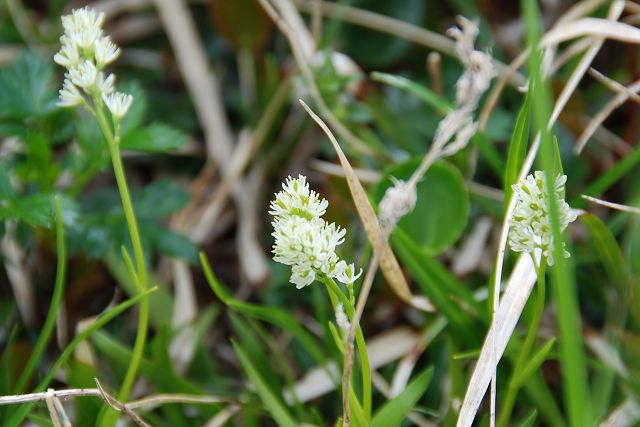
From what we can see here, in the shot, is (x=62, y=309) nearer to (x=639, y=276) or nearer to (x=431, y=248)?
(x=431, y=248)

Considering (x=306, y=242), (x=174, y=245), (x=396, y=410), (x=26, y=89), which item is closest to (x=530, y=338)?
(x=396, y=410)

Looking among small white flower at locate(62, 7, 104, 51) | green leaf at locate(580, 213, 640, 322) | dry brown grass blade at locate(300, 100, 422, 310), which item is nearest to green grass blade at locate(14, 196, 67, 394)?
small white flower at locate(62, 7, 104, 51)

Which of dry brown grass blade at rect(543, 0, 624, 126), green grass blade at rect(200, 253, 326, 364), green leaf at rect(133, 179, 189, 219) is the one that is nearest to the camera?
green grass blade at rect(200, 253, 326, 364)

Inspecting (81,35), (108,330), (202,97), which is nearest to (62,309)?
(108,330)

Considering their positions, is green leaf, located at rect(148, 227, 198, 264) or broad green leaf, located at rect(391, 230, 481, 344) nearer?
broad green leaf, located at rect(391, 230, 481, 344)

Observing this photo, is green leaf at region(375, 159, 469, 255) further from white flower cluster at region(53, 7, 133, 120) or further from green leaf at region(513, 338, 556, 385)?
white flower cluster at region(53, 7, 133, 120)

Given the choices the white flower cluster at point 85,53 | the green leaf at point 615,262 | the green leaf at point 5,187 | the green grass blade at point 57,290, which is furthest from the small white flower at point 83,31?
the green leaf at point 615,262
